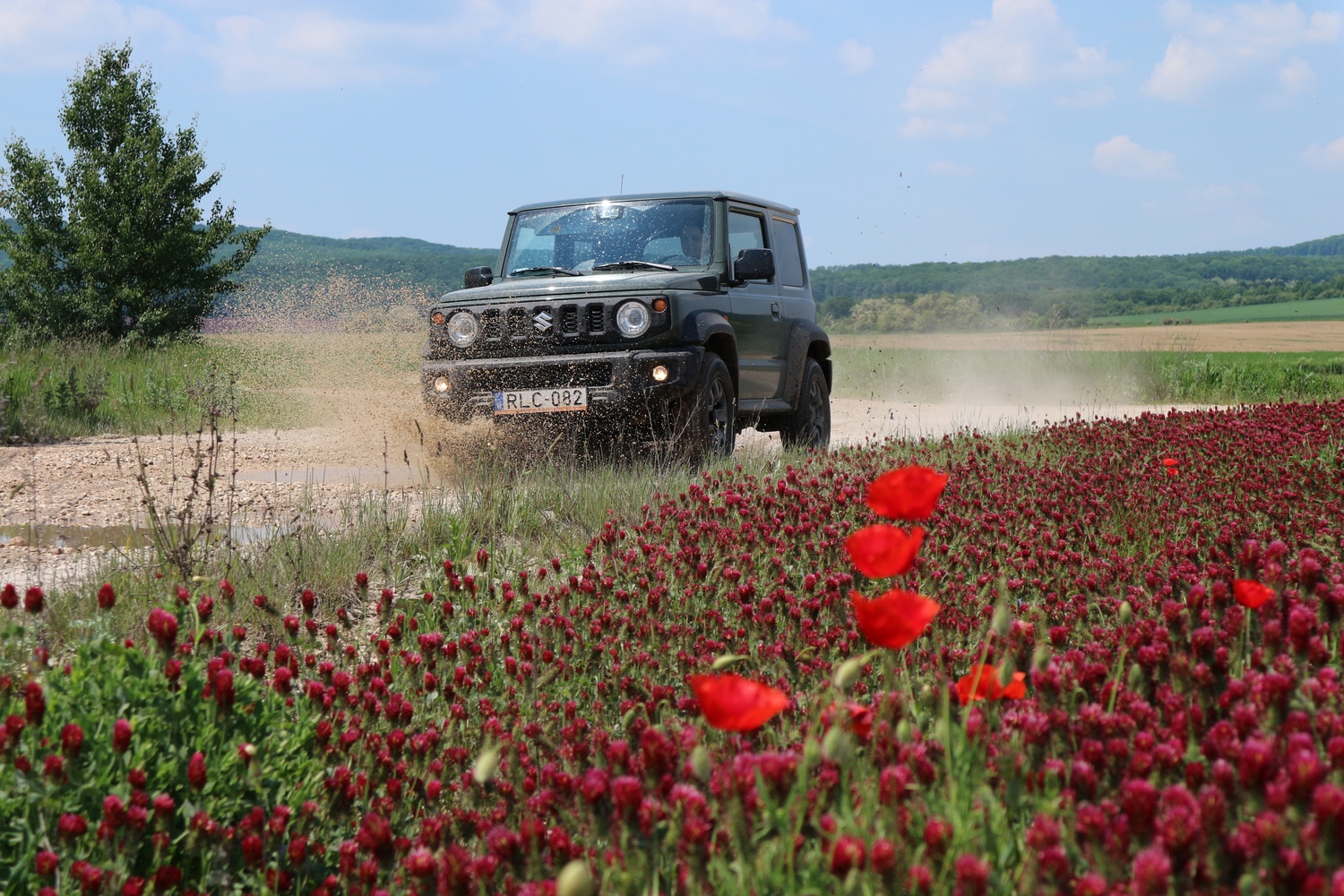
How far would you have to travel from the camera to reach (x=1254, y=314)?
197 ft

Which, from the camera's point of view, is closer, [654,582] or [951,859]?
[951,859]

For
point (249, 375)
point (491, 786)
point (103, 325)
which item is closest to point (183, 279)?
point (103, 325)

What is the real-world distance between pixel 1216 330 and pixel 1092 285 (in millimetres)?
31213

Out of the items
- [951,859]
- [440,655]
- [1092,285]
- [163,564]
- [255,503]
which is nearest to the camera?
[951,859]

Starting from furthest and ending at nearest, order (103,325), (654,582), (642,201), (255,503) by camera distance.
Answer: (103,325) < (642,201) < (255,503) < (654,582)

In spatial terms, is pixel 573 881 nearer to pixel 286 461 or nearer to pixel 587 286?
pixel 587 286

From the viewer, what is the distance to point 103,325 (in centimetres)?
3031

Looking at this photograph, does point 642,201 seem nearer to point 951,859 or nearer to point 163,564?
point 163,564

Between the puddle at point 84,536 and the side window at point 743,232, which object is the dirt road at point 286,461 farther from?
the side window at point 743,232

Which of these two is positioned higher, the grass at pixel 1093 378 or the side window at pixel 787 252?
the side window at pixel 787 252

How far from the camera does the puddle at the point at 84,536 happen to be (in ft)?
19.9

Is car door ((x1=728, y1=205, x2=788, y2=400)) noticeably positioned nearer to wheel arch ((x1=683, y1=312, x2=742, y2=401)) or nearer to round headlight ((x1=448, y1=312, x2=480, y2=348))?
wheel arch ((x1=683, y1=312, x2=742, y2=401))

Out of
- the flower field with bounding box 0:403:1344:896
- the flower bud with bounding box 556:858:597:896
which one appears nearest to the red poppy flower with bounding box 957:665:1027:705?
the flower field with bounding box 0:403:1344:896

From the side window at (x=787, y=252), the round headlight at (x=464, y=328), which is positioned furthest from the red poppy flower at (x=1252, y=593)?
the side window at (x=787, y=252)
